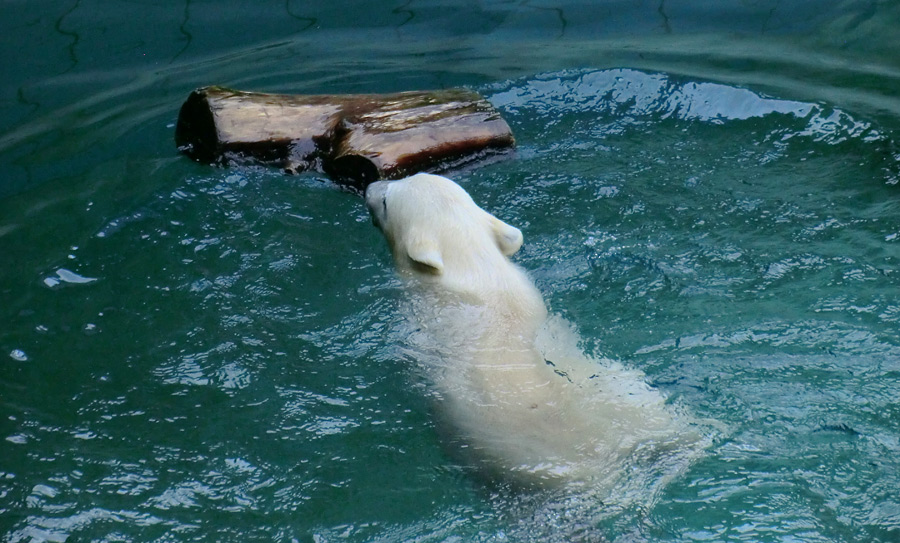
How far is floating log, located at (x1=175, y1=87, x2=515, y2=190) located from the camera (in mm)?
5199

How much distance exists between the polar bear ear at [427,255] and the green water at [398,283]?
0.88ft

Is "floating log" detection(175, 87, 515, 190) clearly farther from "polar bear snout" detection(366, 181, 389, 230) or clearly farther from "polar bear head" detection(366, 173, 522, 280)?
Answer: "polar bear head" detection(366, 173, 522, 280)

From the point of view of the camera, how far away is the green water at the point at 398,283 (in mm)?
3053

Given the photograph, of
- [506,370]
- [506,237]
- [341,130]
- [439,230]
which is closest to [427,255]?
[439,230]

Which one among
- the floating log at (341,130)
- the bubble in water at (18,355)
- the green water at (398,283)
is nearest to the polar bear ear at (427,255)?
the green water at (398,283)

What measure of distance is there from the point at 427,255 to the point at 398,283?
0.31 metres

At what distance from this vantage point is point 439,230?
4.19m

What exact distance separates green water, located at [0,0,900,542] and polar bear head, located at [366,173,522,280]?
0.22 m

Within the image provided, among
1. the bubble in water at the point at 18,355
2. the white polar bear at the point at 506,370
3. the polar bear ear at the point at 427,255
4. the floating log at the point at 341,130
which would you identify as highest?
the floating log at the point at 341,130

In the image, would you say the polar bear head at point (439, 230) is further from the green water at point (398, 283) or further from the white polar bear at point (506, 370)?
the green water at point (398, 283)

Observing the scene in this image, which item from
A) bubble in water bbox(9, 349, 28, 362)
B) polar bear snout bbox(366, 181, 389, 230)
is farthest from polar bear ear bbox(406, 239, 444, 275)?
bubble in water bbox(9, 349, 28, 362)

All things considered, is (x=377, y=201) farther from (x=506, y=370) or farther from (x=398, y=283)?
(x=506, y=370)

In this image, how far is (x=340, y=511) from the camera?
9.98 feet

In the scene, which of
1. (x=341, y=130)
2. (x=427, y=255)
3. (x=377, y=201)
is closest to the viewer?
(x=427, y=255)
